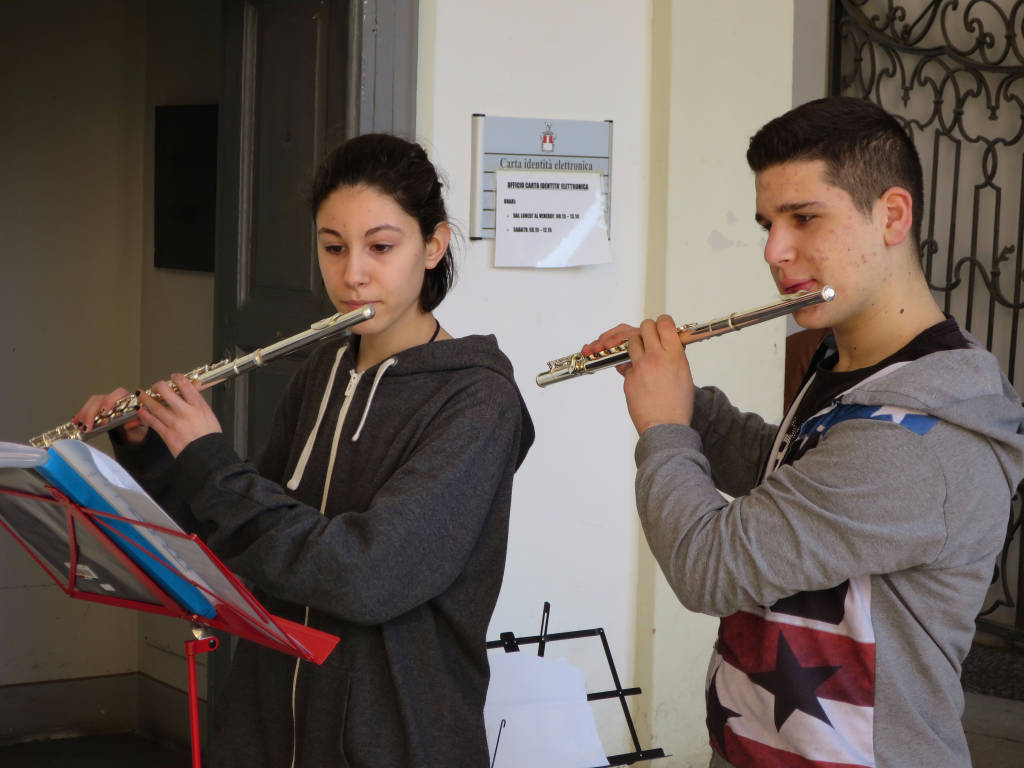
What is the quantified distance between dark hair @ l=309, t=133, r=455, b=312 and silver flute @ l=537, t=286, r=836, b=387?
21 centimetres

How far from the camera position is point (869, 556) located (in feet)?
3.67

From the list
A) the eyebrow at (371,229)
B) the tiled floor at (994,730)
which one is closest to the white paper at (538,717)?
the eyebrow at (371,229)

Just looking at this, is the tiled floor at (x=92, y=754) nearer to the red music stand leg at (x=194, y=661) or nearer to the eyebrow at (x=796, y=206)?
the red music stand leg at (x=194, y=661)

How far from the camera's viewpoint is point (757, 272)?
2.57 metres

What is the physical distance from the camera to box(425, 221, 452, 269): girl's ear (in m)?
1.53

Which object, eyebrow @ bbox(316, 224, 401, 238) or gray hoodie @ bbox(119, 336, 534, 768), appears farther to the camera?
eyebrow @ bbox(316, 224, 401, 238)

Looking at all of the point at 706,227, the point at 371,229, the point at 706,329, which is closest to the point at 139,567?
the point at 371,229

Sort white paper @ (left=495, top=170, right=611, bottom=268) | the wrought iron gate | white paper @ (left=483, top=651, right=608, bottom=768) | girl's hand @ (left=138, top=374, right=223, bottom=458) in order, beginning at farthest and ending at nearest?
the wrought iron gate
white paper @ (left=495, top=170, right=611, bottom=268)
white paper @ (left=483, top=651, right=608, bottom=768)
girl's hand @ (left=138, top=374, right=223, bottom=458)

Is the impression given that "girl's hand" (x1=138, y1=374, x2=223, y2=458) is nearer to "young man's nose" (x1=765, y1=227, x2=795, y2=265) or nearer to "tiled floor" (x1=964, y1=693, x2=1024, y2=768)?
"young man's nose" (x1=765, y1=227, x2=795, y2=265)

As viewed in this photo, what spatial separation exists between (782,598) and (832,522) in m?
0.12

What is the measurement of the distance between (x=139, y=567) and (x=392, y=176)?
563 millimetres

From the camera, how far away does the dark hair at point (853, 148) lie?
1229mm

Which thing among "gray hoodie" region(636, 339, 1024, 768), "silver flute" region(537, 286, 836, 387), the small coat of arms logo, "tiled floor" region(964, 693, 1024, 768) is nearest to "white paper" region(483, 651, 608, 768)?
"silver flute" region(537, 286, 836, 387)

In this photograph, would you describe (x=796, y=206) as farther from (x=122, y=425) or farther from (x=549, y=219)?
(x=549, y=219)
